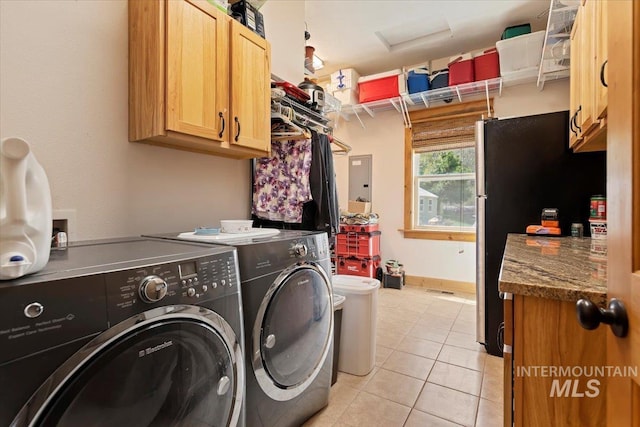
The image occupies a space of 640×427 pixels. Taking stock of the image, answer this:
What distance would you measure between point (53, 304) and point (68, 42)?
49.0 inches

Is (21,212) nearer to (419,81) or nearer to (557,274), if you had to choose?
(557,274)

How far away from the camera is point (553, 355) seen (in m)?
0.77

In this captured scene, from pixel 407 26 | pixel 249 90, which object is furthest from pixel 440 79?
pixel 249 90

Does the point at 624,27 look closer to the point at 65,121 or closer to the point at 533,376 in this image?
the point at 533,376

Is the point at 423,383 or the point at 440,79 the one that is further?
the point at 440,79

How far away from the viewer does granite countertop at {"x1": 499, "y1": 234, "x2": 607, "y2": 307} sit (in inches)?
29.1

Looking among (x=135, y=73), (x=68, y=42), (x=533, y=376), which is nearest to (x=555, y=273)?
(x=533, y=376)

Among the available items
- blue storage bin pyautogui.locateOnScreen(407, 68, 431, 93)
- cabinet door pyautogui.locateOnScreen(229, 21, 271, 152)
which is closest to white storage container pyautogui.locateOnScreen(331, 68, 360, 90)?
blue storage bin pyautogui.locateOnScreen(407, 68, 431, 93)

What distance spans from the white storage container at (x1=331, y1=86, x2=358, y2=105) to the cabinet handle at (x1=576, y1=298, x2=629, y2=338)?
4061 millimetres

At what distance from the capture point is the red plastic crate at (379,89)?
3982 millimetres

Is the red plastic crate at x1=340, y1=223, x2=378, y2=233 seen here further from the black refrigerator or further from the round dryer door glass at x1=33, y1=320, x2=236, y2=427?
the round dryer door glass at x1=33, y1=320, x2=236, y2=427

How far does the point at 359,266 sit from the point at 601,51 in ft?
10.9

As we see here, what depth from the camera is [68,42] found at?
1267mm

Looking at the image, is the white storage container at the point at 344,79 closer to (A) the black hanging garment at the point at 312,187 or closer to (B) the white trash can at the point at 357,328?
(A) the black hanging garment at the point at 312,187
